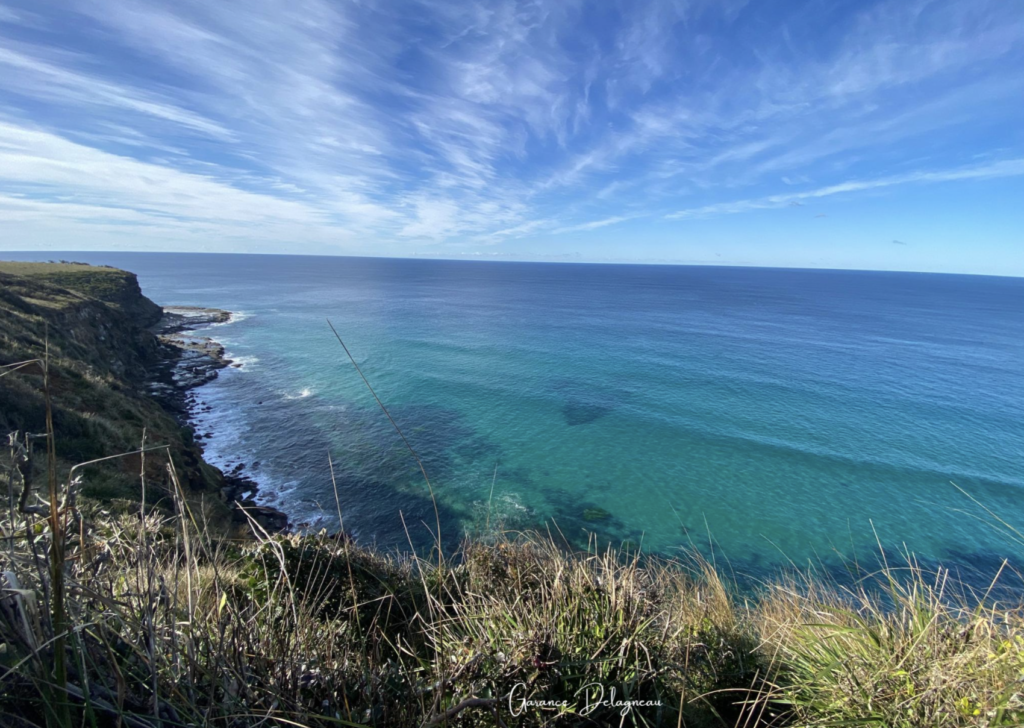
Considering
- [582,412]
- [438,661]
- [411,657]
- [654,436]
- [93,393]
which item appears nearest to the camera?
[438,661]

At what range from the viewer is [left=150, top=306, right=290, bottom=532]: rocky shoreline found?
24.7m

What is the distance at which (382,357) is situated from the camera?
182ft

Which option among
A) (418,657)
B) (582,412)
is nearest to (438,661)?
(418,657)

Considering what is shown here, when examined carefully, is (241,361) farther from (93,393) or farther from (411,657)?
(411,657)

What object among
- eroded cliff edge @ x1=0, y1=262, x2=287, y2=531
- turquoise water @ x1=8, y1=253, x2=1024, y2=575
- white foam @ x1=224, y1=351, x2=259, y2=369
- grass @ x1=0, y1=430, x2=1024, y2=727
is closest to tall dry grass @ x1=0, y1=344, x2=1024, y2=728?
grass @ x1=0, y1=430, x2=1024, y2=727

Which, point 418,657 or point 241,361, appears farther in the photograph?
point 241,361

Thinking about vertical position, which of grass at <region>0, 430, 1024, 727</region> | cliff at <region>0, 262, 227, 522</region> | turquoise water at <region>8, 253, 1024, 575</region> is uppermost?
grass at <region>0, 430, 1024, 727</region>

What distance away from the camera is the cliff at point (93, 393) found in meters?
17.4

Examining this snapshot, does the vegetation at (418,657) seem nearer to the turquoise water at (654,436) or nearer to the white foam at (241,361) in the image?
the turquoise water at (654,436)

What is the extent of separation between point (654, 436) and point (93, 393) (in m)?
35.5

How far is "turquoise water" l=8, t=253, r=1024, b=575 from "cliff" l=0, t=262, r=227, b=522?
537 centimetres

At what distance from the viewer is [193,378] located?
46906mm

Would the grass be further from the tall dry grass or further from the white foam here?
the white foam

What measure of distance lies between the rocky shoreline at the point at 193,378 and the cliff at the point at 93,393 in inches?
39.4
